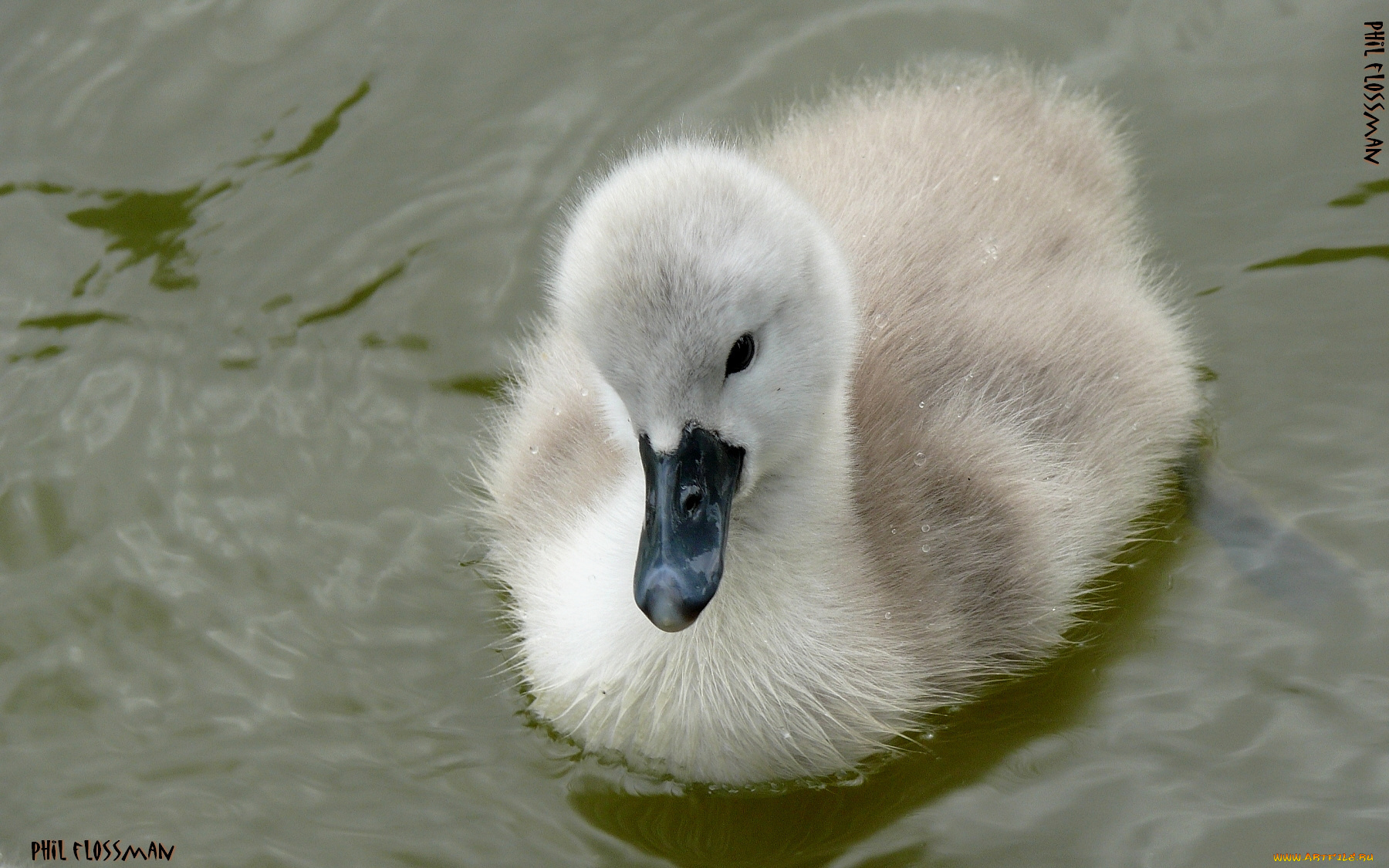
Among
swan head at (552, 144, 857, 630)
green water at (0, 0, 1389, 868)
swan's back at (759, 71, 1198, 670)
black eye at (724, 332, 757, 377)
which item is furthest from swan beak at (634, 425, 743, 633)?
green water at (0, 0, 1389, 868)

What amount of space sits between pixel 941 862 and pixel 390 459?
1910mm

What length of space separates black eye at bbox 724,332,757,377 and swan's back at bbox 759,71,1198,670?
66cm

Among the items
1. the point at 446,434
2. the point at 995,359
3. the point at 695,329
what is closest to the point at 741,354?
the point at 695,329

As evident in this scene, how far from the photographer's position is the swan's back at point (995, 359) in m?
3.71

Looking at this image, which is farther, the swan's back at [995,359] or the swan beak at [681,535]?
the swan's back at [995,359]

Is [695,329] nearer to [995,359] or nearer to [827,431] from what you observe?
[827,431]

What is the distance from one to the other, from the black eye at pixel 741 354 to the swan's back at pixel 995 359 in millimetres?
659

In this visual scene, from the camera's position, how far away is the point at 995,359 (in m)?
3.89

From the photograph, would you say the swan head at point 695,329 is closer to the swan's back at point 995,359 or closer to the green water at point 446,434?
the swan's back at point 995,359

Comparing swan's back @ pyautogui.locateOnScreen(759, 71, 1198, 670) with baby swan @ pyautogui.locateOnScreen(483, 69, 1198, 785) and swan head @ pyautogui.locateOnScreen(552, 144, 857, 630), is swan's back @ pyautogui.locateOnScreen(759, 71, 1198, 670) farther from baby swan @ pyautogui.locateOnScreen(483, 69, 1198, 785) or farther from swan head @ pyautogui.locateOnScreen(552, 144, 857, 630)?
swan head @ pyautogui.locateOnScreen(552, 144, 857, 630)

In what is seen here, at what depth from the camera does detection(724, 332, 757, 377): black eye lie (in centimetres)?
306

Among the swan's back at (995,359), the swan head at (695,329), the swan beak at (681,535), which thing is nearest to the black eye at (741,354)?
the swan head at (695,329)

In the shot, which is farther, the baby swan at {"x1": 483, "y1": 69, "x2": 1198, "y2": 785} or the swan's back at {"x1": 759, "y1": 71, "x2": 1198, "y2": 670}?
the swan's back at {"x1": 759, "y1": 71, "x2": 1198, "y2": 670}

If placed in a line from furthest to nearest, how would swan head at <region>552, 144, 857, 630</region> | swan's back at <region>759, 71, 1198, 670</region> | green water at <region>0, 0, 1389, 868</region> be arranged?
swan's back at <region>759, 71, 1198, 670</region> → green water at <region>0, 0, 1389, 868</region> → swan head at <region>552, 144, 857, 630</region>
